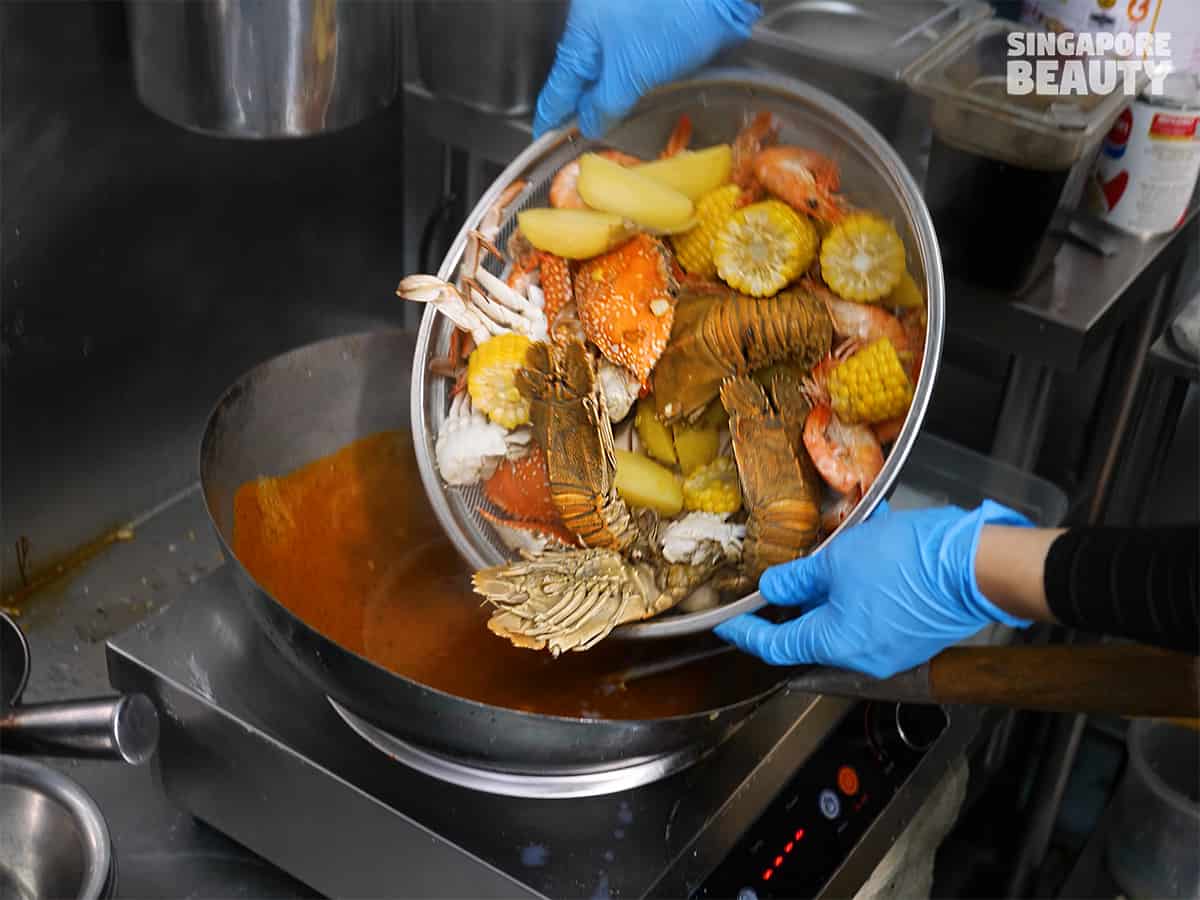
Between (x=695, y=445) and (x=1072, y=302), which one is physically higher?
(x=1072, y=302)

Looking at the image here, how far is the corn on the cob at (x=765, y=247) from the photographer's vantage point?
1211 mm

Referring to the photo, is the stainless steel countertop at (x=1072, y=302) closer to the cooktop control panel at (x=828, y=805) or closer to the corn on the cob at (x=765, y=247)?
the corn on the cob at (x=765, y=247)

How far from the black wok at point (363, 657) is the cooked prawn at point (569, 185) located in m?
0.22

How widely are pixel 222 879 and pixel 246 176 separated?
2.77 feet

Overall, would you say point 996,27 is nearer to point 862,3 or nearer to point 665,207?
point 862,3

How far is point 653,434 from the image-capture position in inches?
50.6

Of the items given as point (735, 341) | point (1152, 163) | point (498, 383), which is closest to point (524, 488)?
point (498, 383)

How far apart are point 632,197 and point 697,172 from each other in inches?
3.2

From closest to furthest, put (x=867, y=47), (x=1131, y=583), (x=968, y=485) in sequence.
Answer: (x=1131, y=583), (x=867, y=47), (x=968, y=485)

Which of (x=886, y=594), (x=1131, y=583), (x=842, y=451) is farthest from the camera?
(x=842, y=451)

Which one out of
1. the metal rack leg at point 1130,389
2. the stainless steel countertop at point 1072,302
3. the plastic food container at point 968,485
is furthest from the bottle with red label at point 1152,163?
the plastic food container at point 968,485

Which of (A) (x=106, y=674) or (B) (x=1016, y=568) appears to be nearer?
(B) (x=1016, y=568)

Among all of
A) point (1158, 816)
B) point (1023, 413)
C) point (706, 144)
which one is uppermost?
point (706, 144)

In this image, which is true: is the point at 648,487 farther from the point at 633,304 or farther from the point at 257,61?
the point at 257,61
